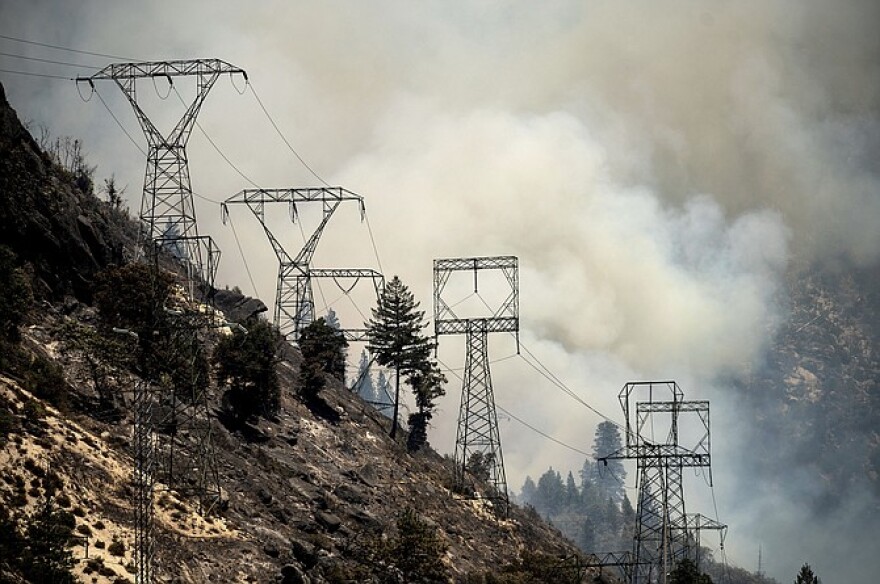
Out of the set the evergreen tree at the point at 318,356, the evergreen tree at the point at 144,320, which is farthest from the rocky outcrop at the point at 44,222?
the evergreen tree at the point at 318,356

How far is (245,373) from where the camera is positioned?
315 ft

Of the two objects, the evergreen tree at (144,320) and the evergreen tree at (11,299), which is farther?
the evergreen tree at (144,320)

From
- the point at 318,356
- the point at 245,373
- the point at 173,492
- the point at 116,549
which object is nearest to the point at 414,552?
the point at 173,492

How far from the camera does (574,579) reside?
302ft

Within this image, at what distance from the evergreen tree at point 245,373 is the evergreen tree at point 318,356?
1236cm

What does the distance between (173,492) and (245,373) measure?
22.7m

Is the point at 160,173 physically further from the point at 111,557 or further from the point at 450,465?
the point at 450,465

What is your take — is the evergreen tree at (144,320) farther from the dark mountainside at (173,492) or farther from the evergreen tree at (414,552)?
the evergreen tree at (414,552)

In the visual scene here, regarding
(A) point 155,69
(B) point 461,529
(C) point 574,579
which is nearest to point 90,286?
(A) point 155,69

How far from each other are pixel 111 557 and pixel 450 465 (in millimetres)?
68984

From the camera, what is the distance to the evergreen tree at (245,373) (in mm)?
95688

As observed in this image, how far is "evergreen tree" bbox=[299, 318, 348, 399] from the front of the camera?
10994 cm

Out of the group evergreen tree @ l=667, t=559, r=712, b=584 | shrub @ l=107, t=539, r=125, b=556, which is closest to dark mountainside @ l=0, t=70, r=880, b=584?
shrub @ l=107, t=539, r=125, b=556

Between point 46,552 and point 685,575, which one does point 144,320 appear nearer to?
point 46,552
